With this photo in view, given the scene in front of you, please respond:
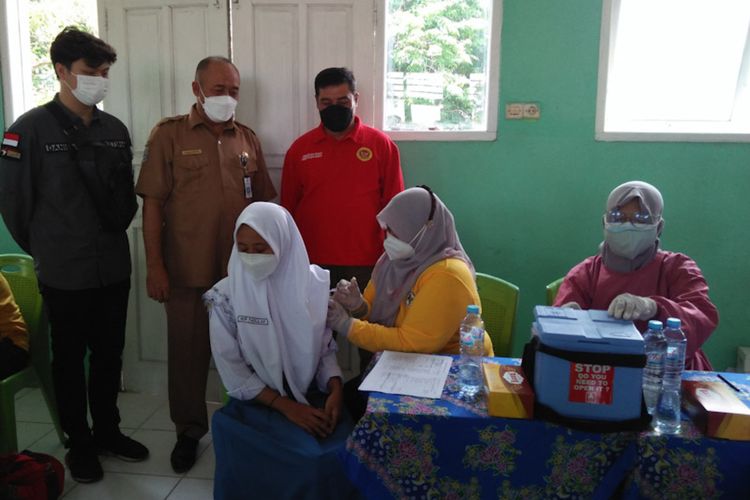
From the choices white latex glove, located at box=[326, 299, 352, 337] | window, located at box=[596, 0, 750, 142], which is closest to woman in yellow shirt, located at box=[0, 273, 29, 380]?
white latex glove, located at box=[326, 299, 352, 337]

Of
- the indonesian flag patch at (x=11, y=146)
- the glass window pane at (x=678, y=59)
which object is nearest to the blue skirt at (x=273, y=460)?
the indonesian flag patch at (x=11, y=146)

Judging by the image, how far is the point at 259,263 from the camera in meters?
1.77

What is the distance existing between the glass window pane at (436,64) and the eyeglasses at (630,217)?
1.00 m

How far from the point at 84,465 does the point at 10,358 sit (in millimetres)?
513

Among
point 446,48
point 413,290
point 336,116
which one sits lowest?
point 413,290

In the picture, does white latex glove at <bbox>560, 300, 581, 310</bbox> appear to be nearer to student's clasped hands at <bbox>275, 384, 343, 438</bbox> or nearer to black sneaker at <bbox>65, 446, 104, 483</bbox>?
student's clasped hands at <bbox>275, 384, 343, 438</bbox>

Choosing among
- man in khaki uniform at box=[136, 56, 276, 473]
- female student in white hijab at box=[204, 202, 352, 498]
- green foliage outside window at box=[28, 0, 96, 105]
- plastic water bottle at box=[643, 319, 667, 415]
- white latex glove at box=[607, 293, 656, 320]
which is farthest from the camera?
green foliage outside window at box=[28, 0, 96, 105]

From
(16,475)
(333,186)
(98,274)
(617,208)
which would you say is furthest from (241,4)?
(16,475)

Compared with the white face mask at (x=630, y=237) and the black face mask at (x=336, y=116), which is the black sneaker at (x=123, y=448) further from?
the white face mask at (x=630, y=237)

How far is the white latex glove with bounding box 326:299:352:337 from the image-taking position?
1.90m

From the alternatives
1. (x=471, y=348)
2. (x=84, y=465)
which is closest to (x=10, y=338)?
(x=84, y=465)

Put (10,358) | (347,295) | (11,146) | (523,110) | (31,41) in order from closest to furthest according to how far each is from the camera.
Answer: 1. (347,295)
2. (11,146)
3. (10,358)
4. (523,110)
5. (31,41)

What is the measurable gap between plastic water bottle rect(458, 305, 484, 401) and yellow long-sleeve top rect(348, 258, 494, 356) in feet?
0.22

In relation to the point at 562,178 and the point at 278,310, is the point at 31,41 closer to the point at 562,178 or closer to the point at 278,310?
the point at 278,310
